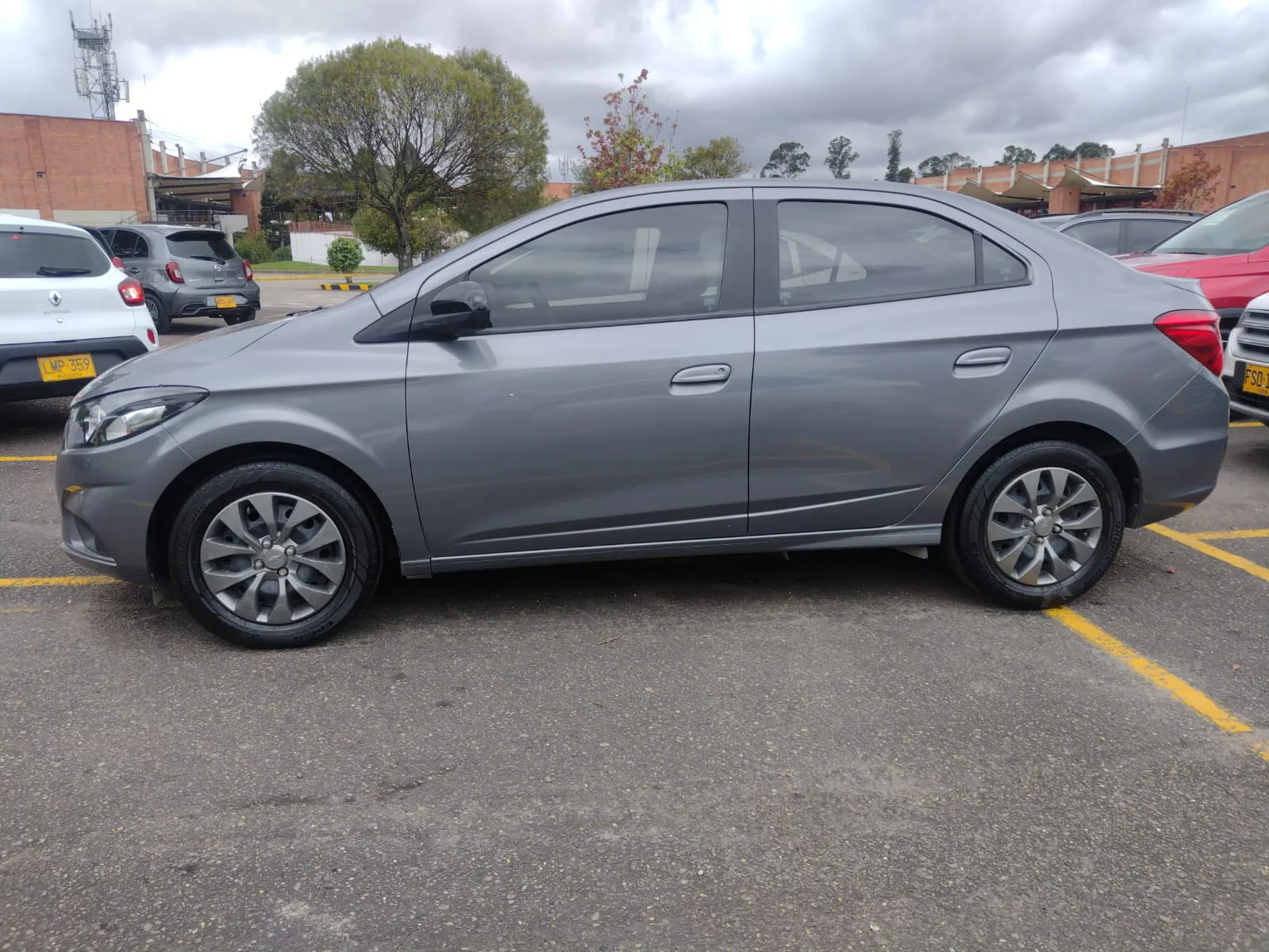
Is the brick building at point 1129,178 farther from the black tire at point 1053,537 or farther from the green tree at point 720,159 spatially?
the black tire at point 1053,537

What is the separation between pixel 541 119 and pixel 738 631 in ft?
99.8

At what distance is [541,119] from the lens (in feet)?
103

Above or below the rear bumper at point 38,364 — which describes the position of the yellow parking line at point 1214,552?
below

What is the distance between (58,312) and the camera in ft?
21.5

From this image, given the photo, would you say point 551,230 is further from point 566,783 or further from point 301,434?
point 566,783

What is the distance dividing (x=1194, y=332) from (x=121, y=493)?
165 inches

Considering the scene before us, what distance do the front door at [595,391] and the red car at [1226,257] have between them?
184 inches

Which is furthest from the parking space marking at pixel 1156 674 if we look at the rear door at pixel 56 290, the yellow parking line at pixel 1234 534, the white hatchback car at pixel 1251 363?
the rear door at pixel 56 290

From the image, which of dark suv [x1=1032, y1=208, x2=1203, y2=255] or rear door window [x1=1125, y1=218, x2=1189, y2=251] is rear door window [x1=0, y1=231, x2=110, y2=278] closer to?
dark suv [x1=1032, y1=208, x2=1203, y2=255]

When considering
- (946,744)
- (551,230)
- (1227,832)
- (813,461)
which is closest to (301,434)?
(551,230)

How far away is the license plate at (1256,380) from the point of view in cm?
584

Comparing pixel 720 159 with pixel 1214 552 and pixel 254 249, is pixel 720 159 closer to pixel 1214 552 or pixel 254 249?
pixel 254 249

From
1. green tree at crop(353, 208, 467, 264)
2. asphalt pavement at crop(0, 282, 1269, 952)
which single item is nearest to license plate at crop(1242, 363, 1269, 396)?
asphalt pavement at crop(0, 282, 1269, 952)

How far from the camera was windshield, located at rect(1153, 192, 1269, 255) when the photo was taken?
7461 mm
